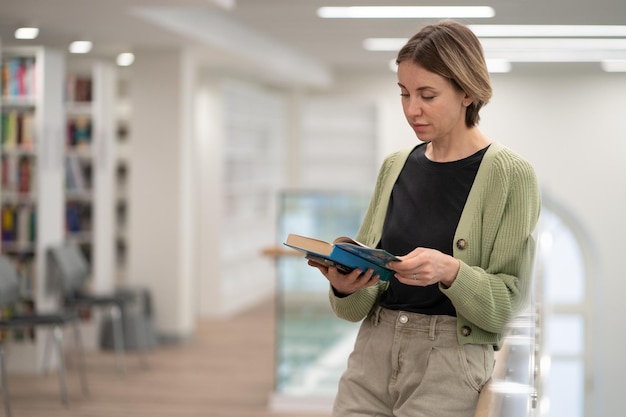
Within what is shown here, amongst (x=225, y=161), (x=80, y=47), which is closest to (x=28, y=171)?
(x=80, y=47)

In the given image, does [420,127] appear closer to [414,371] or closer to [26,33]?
[414,371]

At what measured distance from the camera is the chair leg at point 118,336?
24.2 ft

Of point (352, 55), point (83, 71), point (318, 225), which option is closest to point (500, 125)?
point (318, 225)

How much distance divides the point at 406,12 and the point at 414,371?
3251 millimetres

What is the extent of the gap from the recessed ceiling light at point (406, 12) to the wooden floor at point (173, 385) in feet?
8.27

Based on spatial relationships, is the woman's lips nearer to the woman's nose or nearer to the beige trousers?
the woman's nose

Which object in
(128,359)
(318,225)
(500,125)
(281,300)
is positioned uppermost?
(500,125)

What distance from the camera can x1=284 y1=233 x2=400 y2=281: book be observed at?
5.80ft

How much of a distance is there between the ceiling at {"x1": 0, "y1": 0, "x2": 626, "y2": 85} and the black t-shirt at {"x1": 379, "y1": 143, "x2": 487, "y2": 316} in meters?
1.85

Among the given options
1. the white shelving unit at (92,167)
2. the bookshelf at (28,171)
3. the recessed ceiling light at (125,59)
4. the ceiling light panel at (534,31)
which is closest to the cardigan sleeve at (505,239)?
the ceiling light panel at (534,31)

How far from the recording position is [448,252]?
6.13ft

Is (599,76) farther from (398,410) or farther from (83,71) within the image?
(83,71)

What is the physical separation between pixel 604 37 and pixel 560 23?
60cm

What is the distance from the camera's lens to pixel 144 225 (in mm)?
8719
